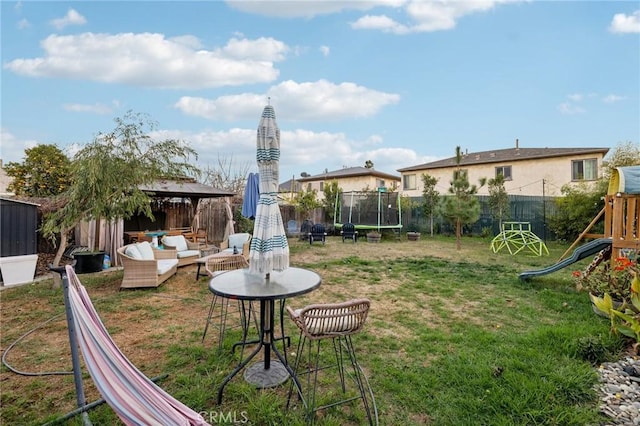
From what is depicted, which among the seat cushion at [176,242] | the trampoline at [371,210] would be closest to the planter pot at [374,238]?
the trampoline at [371,210]

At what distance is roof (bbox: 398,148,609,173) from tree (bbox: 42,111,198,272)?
55.7 feet

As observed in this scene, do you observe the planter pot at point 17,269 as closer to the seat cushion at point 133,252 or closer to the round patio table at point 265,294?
the seat cushion at point 133,252

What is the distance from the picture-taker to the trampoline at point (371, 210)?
13078mm

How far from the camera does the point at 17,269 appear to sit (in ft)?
19.2

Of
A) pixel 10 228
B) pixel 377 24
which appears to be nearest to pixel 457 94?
pixel 377 24

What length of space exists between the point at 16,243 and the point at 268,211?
665cm

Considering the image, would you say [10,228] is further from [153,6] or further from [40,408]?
[40,408]

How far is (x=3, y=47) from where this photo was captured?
17.1 ft

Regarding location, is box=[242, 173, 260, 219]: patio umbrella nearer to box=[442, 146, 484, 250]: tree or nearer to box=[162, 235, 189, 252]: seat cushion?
box=[162, 235, 189, 252]: seat cushion

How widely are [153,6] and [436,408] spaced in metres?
7.89

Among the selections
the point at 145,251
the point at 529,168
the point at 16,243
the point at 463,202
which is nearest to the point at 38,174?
the point at 16,243

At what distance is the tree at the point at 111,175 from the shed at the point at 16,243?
1.15 m

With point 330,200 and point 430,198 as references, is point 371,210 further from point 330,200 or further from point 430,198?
point 430,198

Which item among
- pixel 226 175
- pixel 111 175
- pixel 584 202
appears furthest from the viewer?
pixel 226 175
